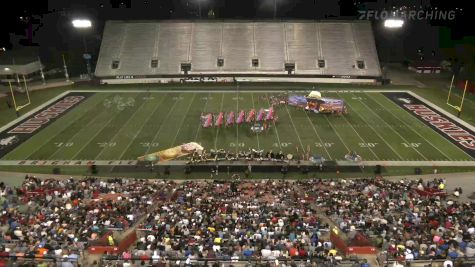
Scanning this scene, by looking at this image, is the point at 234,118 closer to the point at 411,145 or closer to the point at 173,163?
the point at 173,163

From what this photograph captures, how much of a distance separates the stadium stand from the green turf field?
12.6m

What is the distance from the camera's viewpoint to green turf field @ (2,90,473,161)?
3278cm

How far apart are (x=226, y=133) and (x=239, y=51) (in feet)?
96.6

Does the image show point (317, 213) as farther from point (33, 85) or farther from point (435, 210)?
point (33, 85)

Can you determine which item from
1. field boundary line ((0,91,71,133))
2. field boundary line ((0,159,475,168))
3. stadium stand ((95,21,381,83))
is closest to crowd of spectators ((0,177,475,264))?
field boundary line ((0,159,475,168))

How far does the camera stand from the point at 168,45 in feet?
210

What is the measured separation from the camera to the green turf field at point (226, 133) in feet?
108

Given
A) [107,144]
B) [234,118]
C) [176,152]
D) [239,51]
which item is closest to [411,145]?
[234,118]

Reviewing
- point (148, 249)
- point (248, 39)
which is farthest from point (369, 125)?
point (248, 39)

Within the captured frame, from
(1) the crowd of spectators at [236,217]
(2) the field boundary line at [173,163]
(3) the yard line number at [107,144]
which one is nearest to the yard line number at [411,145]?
(2) the field boundary line at [173,163]

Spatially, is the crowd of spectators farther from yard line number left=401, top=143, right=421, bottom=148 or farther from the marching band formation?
the marching band formation

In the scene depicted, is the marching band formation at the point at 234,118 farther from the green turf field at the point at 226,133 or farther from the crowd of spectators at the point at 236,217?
the crowd of spectators at the point at 236,217

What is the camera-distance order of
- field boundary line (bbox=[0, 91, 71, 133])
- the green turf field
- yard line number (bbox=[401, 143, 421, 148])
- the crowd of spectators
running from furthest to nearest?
field boundary line (bbox=[0, 91, 71, 133]), yard line number (bbox=[401, 143, 421, 148]), the green turf field, the crowd of spectators

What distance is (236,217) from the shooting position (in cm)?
2019
